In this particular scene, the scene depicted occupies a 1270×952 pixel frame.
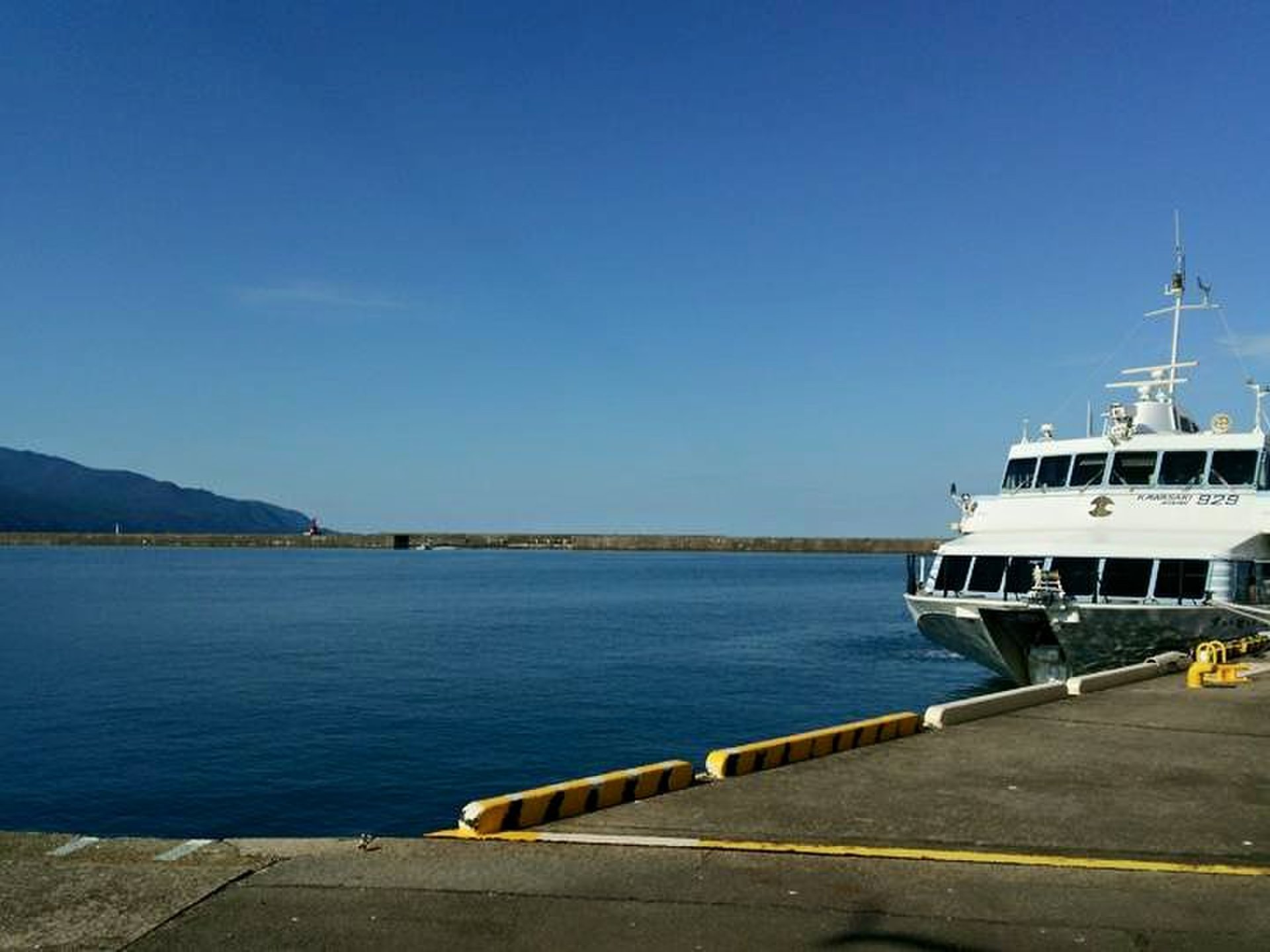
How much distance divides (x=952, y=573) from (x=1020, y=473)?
392 cm

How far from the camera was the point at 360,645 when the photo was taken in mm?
44156

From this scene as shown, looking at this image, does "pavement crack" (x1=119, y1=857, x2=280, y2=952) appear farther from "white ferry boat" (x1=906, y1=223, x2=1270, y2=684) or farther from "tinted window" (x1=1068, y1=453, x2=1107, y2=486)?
"tinted window" (x1=1068, y1=453, x2=1107, y2=486)

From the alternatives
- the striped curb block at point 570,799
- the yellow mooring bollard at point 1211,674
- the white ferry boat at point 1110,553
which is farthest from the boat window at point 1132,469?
the striped curb block at point 570,799

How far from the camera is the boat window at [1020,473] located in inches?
1071

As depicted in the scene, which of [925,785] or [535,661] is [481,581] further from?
[925,785]

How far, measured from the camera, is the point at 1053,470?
26562 mm

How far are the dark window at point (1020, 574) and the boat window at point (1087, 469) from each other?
3.02 m

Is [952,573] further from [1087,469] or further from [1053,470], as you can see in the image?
[1087,469]

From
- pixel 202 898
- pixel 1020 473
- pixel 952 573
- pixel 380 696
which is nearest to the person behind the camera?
pixel 202 898

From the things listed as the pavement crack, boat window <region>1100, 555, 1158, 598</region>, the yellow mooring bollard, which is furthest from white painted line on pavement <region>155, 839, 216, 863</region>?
boat window <region>1100, 555, 1158, 598</region>

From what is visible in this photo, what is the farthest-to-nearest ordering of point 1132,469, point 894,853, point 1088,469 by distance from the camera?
point 1088,469, point 1132,469, point 894,853

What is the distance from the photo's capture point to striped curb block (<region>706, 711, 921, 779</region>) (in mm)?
11109

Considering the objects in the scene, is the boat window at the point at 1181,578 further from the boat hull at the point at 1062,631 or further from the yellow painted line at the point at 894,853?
the yellow painted line at the point at 894,853

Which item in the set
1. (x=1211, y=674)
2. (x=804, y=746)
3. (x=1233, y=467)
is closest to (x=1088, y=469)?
(x=1233, y=467)
